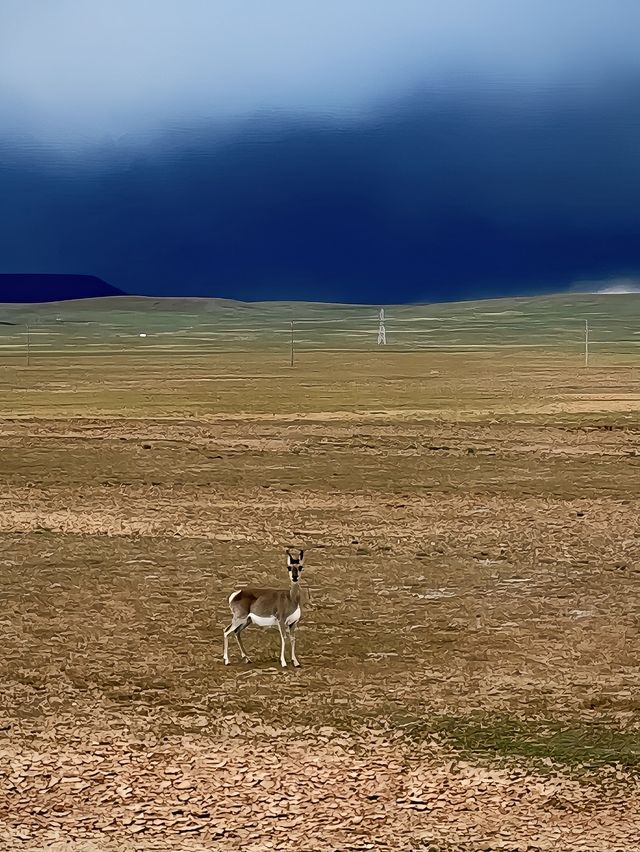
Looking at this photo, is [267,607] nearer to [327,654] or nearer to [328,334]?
[327,654]

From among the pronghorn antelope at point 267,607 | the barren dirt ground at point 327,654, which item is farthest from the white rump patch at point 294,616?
the barren dirt ground at point 327,654

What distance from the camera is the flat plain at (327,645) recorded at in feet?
22.3

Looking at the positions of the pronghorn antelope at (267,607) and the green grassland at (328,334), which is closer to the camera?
the pronghorn antelope at (267,607)

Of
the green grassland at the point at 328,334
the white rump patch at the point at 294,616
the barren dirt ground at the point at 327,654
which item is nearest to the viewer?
the barren dirt ground at the point at 327,654

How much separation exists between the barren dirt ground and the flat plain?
3 centimetres

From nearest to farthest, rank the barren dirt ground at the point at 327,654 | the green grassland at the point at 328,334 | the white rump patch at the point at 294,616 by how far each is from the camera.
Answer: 1. the barren dirt ground at the point at 327,654
2. the white rump patch at the point at 294,616
3. the green grassland at the point at 328,334

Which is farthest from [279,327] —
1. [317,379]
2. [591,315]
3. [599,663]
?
[599,663]

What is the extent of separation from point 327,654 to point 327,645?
0.31 metres

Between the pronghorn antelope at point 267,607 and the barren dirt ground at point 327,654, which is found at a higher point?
the pronghorn antelope at point 267,607

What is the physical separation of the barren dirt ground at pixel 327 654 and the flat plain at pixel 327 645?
0.09 feet

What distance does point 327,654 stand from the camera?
388 inches

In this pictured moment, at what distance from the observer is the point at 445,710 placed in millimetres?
8539

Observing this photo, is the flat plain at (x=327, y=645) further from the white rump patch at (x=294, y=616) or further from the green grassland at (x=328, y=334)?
the green grassland at (x=328, y=334)

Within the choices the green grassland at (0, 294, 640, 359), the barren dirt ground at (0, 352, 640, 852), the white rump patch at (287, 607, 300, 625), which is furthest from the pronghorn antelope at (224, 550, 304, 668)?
the green grassland at (0, 294, 640, 359)
